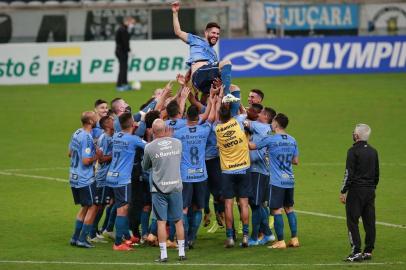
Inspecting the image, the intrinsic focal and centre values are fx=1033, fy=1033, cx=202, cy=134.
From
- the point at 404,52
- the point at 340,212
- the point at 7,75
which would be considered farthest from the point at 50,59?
the point at 340,212

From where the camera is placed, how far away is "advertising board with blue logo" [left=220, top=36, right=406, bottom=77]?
132ft

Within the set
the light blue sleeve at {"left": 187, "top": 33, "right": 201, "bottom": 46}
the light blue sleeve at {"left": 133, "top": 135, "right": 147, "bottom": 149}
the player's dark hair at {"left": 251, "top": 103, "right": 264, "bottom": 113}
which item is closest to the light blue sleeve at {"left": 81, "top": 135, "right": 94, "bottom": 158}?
the light blue sleeve at {"left": 133, "top": 135, "right": 147, "bottom": 149}

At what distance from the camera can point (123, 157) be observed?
52.6 feet

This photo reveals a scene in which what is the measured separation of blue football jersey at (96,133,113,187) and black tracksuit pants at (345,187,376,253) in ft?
13.2

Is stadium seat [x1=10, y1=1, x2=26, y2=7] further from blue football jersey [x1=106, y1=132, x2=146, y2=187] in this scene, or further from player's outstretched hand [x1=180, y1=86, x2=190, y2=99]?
blue football jersey [x1=106, y1=132, x2=146, y2=187]

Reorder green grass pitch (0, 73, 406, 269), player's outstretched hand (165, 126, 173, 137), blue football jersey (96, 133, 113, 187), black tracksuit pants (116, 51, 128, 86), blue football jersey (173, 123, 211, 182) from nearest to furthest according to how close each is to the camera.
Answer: player's outstretched hand (165, 126, 173, 137)
green grass pitch (0, 73, 406, 269)
blue football jersey (173, 123, 211, 182)
blue football jersey (96, 133, 113, 187)
black tracksuit pants (116, 51, 128, 86)

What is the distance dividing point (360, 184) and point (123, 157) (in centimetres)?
371

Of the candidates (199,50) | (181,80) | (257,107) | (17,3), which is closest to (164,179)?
(181,80)

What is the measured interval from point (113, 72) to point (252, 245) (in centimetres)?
2356

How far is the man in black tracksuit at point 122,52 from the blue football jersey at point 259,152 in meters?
20.3

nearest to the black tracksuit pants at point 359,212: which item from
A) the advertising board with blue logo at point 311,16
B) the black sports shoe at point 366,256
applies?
the black sports shoe at point 366,256

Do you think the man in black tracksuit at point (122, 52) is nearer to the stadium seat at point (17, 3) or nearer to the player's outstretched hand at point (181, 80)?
the stadium seat at point (17, 3)

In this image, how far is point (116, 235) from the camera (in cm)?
1625

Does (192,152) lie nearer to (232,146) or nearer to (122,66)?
(232,146)
